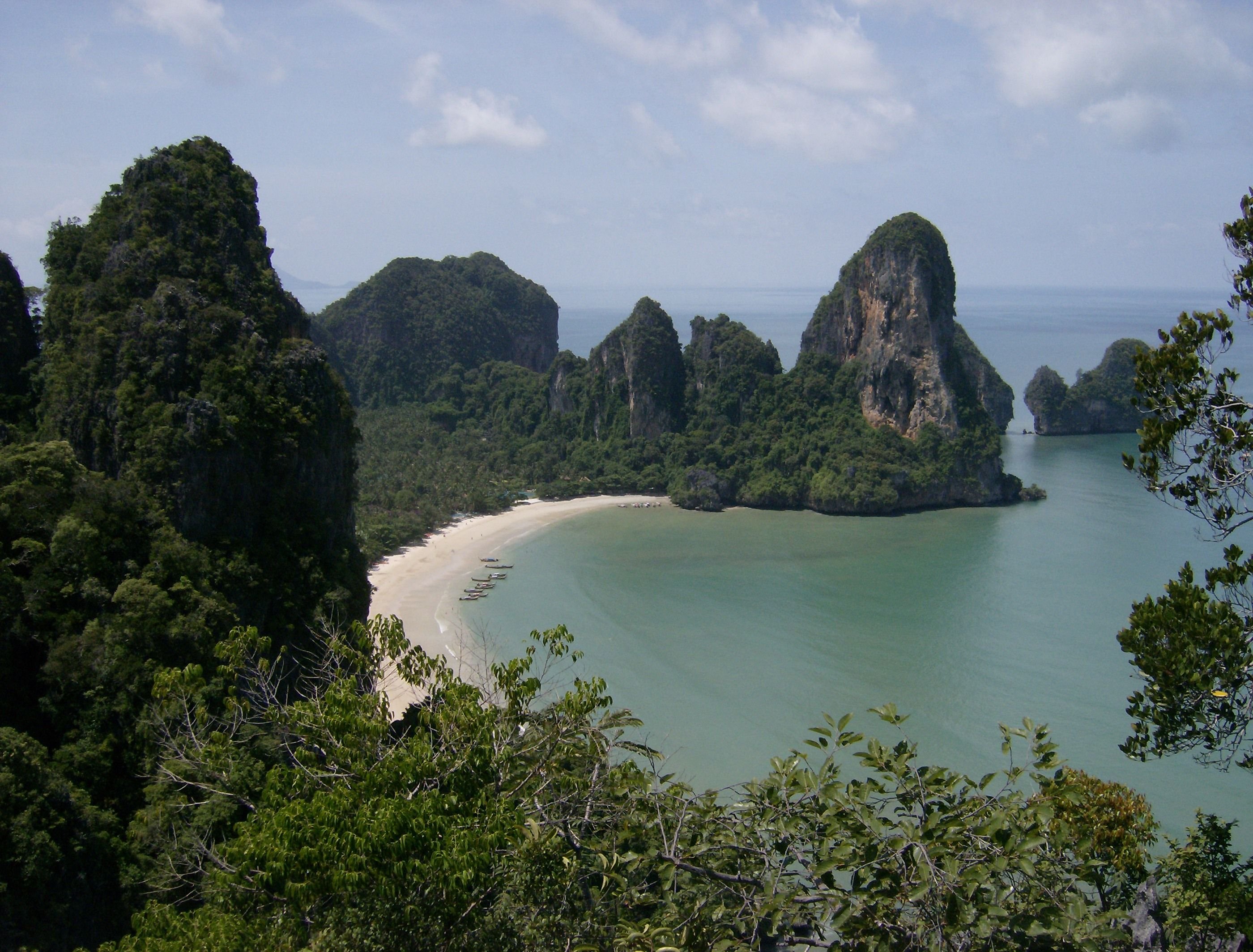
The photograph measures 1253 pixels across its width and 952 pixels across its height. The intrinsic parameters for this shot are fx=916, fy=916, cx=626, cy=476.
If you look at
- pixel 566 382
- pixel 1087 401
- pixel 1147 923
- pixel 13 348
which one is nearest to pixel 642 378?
pixel 566 382

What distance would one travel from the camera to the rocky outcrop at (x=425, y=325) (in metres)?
54.8

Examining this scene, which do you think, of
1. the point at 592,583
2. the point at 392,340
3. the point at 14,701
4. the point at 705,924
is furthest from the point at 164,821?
the point at 392,340

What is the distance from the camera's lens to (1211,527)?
6293 millimetres

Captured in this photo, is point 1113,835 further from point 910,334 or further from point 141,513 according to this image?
point 910,334

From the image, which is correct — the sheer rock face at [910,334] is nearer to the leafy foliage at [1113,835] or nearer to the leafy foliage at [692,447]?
the leafy foliage at [692,447]

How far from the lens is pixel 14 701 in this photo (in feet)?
40.6

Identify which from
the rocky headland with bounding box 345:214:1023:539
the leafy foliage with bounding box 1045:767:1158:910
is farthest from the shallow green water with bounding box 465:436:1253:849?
the leafy foliage with bounding box 1045:767:1158:910

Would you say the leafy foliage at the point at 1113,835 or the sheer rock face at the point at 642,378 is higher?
the sheer rock face at the point at 642,378

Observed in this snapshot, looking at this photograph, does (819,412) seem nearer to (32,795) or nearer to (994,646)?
(994,646)

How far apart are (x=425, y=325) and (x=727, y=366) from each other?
2106cm

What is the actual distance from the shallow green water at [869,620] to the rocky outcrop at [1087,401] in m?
16.6

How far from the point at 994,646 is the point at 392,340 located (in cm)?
4236

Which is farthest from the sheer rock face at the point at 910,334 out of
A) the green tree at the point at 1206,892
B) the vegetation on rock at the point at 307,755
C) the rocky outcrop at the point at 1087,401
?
the green tree at the point at 1206,892

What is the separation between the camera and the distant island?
125 ft
